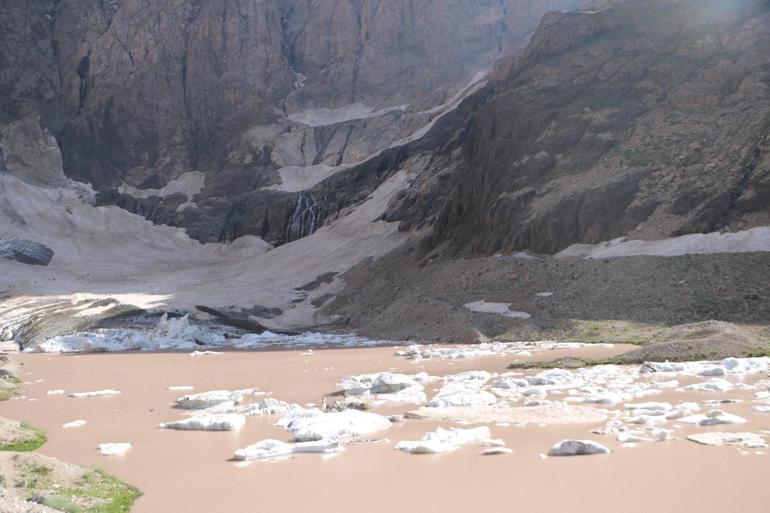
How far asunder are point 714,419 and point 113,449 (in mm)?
10380

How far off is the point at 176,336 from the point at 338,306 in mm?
12873

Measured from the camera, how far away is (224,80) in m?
107

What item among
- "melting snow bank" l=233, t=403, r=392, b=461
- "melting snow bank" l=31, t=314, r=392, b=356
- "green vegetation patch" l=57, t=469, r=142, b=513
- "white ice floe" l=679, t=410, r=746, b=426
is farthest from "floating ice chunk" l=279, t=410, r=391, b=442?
"melting snow bank" l=31, t=314, r=392, b=356

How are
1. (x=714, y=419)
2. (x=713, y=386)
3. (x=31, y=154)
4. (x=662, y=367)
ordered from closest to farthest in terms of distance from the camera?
(x=714, y=419) < (x=713, y=386) < (x=662, y=367) < (x=31, y=154)

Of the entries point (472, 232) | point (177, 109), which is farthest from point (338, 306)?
point (177, 109)

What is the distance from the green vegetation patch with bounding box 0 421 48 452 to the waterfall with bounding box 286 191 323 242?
6768cm

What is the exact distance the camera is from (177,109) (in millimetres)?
106125

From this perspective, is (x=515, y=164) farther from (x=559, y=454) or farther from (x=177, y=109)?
(x=177, y=109)

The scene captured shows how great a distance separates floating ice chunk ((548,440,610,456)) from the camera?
10641 mm

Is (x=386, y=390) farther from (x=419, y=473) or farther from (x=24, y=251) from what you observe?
(x=24, y=251)

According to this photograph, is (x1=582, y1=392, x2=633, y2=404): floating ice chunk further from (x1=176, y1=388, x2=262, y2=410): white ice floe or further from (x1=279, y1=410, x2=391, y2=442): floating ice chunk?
(x1=176, y1=388, x2=262, y2=410): white ice floe

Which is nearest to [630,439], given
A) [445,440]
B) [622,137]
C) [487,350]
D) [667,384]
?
[445,440]

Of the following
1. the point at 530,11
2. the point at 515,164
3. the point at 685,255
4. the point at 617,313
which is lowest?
the point at 617,313

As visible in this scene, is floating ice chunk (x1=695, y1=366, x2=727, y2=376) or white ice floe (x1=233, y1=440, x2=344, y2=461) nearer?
white ice floe (x1=233, y1=440, x2=344, y2=461)
